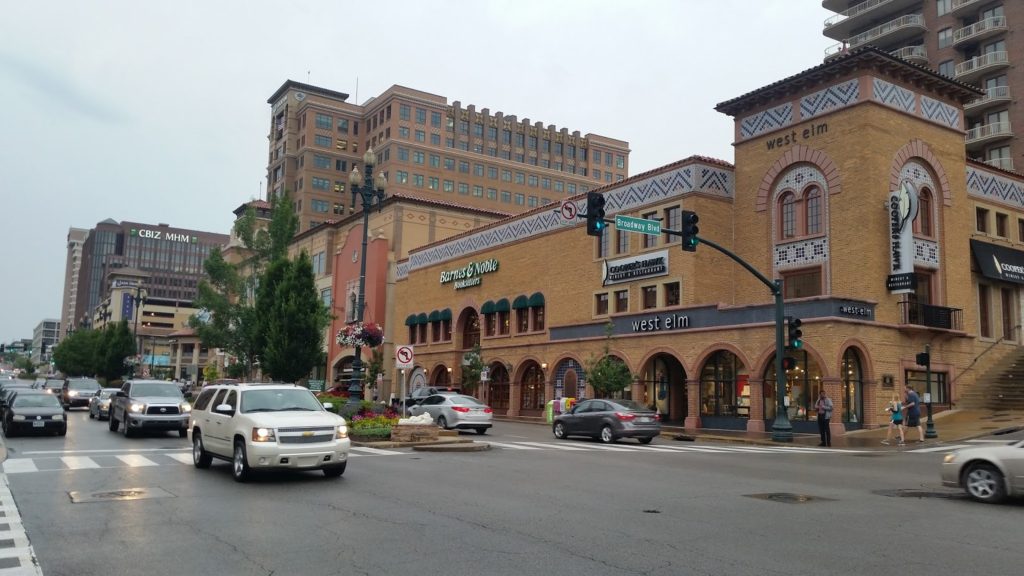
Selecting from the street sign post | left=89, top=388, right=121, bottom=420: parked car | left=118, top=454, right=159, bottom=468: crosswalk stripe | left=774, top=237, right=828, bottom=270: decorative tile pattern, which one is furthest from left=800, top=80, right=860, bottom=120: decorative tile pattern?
left=89, top=388, right=121, bottom=420: parked car

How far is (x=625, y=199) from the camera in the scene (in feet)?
139

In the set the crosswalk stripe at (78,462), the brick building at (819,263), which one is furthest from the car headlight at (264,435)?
the brick building at (819,263)

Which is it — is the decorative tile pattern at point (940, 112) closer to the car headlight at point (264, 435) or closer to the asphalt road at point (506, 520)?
the asphalt road at point (506, 520)

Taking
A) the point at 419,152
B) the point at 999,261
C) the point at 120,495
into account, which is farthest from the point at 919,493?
the point at 419,152

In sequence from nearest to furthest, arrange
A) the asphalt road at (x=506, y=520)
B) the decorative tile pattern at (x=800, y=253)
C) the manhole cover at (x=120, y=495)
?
the asphalt road at (x=506, y=520) < the manhole cover at (x=120, y=495) < the decorative tile pattern at (x=800, y=253)

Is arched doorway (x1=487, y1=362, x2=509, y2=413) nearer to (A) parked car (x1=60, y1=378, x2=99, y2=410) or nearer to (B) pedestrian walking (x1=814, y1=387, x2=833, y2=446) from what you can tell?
(A) parked car (x1=60, y1=378, x2=99, y2=410)

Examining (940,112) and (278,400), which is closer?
(278,400)

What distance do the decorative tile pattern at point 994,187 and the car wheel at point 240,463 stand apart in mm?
36380

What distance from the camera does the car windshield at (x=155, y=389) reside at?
25.4 metres

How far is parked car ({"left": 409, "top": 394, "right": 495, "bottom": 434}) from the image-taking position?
29219mm

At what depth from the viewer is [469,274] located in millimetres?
55062

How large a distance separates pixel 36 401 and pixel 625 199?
28.5 metres

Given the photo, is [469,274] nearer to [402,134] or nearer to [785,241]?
[785,241]

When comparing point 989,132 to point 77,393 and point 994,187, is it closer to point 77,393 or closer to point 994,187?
point 994,187
